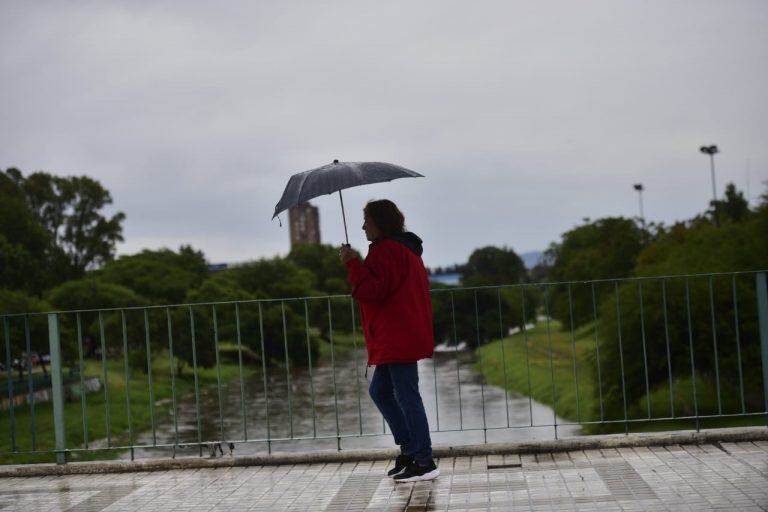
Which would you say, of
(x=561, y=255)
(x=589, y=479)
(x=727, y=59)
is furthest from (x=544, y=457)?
(x=561, y=255)

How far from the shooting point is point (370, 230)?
6.30 meters

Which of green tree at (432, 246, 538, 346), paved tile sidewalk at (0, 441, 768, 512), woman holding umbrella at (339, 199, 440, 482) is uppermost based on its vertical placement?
woman holding umbrella at (339, 199, 440, 482)

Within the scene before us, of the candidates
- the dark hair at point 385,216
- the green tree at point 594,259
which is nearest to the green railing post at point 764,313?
the dark hair at point 385,216

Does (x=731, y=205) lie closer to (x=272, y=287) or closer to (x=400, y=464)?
(x=272, y=287)

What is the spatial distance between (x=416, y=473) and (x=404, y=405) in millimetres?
473

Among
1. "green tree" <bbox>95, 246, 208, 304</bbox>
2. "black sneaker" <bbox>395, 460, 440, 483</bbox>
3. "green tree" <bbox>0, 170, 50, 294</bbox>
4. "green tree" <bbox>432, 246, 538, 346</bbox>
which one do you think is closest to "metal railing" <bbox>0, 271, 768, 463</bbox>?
"green tree" <bbox>432, 246, 538, 346</bbox>

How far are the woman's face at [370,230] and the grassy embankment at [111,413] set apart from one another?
2065 centimetres

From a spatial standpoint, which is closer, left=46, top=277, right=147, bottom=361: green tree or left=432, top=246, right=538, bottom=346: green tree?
left=46, top=277, right=147, bottom=361: green tree

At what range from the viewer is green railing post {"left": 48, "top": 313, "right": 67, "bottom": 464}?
785 cm

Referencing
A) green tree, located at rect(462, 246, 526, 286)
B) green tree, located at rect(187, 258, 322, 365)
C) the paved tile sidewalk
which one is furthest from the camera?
green tree, located at rect(462, 246, 526, 286)

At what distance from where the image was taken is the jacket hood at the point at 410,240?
6.29 metres

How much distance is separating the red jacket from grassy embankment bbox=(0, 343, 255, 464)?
67.5 ft

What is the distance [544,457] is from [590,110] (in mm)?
61631

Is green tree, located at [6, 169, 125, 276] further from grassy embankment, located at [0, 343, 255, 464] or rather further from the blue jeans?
the blue jeans
